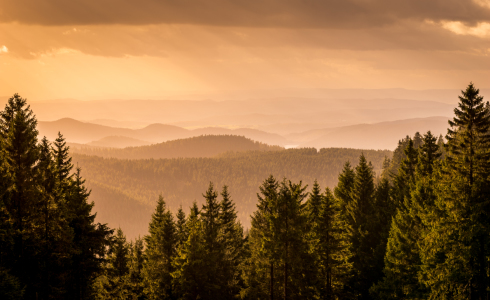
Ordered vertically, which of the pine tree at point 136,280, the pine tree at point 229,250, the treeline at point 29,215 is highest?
the treeline at point 29,215

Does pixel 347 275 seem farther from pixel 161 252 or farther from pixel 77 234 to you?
pixel 77 234

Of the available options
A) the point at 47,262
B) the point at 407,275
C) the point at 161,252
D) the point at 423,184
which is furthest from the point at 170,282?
the point at 423,184

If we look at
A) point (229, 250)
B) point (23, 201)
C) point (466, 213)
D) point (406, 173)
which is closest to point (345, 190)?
point (406, 173)

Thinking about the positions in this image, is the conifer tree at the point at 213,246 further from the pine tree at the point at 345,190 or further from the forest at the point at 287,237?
the pine tree at the point at 345,190

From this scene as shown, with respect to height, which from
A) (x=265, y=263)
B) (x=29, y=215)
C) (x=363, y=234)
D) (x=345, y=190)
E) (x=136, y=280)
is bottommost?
(x=136, y=280)

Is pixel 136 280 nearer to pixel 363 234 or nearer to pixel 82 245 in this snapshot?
pixel 82 245

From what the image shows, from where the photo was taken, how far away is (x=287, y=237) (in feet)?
94.3

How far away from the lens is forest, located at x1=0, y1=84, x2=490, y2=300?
23172 millimetres

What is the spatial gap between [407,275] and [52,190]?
2697 cm

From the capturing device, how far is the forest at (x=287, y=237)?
23.2 meters

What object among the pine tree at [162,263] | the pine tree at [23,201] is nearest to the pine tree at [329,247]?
the pine tree at [162,263]

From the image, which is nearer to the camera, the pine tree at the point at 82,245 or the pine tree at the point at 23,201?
the pine tree at the point at 23,201

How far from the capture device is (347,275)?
3475cm

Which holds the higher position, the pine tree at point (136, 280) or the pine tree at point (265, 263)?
the pine tree at point (265, 263)
